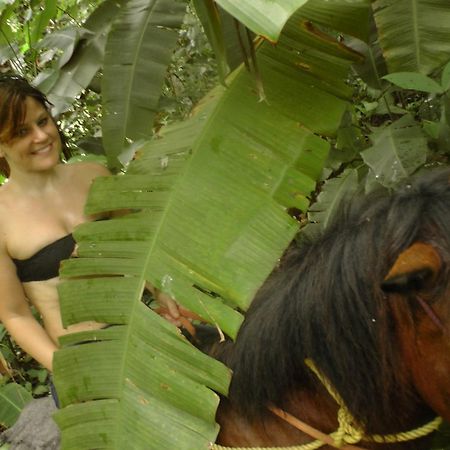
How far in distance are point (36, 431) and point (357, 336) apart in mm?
1542

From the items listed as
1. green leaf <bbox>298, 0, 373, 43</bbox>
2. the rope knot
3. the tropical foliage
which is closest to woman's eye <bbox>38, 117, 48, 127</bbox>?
the tropical foliage

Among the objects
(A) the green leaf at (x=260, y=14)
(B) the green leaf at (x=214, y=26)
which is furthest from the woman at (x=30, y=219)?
(A) the green leaf at (x=260, y=14)

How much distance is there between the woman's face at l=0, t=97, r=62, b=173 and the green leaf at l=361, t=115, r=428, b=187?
1.10m

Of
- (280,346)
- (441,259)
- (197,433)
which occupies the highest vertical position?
(441,259)

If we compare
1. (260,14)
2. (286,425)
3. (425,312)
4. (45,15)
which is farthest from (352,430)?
(45,15)

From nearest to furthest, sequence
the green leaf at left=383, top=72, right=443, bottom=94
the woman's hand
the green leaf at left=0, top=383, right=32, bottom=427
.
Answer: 1. the green leaf at left=383, top=72, right=443, bottom=94
2. the woman's hand
3. the green leaf at left=0, top=383, right=32, bottom=427

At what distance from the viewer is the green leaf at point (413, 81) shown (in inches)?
56.4

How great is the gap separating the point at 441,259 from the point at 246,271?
425 mm

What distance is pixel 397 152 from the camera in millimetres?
1633

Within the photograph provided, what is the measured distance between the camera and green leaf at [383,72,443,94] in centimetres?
143

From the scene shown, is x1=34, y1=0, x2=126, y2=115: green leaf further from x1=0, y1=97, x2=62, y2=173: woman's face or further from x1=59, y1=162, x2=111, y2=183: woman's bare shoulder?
x1=59, y1=162, x2=111, y2=183: woman's bare shoulder

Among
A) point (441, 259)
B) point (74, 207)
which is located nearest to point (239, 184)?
point (441, 259)

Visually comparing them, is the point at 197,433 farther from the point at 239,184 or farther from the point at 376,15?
the point at 376,15

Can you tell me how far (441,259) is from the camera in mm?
1084
